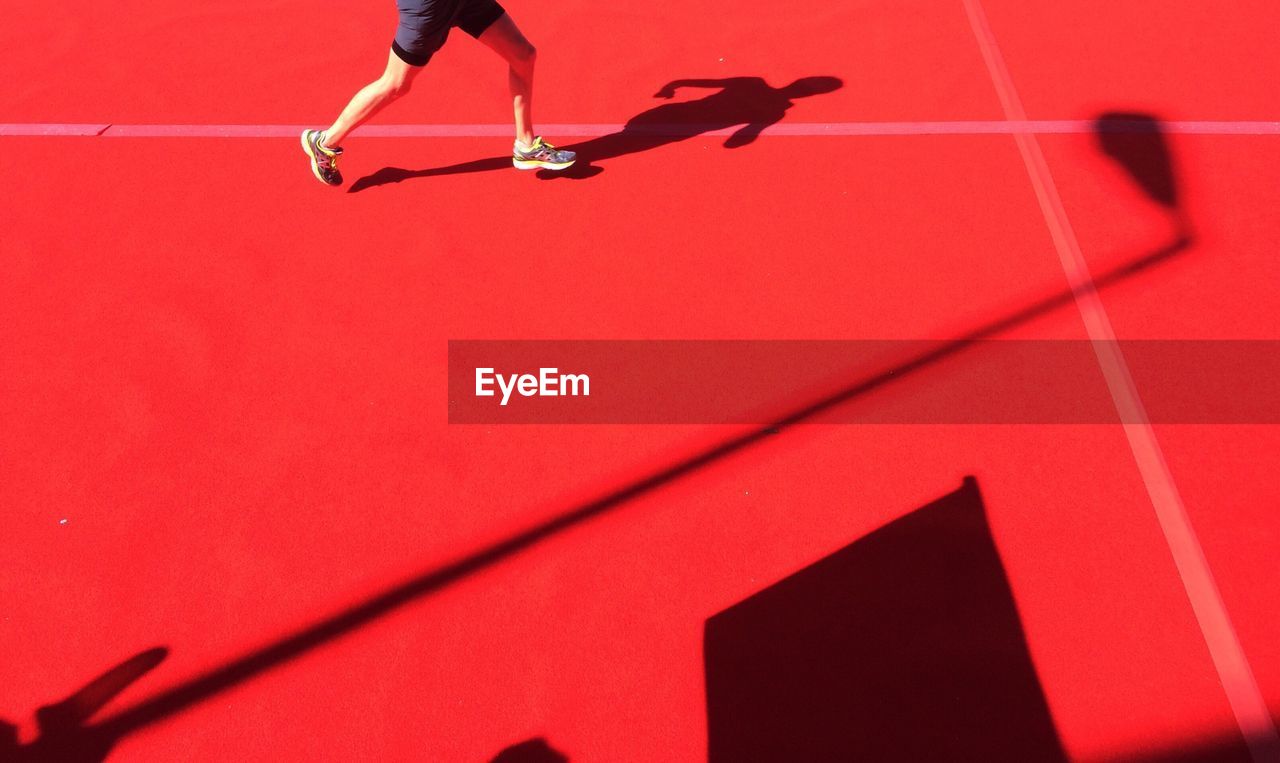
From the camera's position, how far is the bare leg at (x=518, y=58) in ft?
11.8

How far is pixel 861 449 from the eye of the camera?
2.99 metres

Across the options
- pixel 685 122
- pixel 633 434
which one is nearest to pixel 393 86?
pixel 685 122

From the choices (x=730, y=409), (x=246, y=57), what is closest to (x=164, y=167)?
(x=246, y=57)

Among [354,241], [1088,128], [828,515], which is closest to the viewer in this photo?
[828,515]

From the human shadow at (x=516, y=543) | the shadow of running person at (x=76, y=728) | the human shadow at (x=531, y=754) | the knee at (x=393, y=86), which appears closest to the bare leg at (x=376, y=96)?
the knee at (x=393, y=86)

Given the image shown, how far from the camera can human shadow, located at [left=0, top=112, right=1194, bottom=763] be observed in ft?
8.18

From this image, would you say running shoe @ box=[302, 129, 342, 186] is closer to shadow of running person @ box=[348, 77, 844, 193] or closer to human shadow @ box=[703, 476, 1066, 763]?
shadow of running person @ box=[348, 77, 844, 193]

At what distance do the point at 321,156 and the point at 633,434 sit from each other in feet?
7.08

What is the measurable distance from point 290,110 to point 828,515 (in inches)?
150

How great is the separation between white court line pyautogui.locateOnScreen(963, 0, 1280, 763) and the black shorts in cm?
271

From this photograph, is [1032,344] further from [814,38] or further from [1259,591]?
[814,38]

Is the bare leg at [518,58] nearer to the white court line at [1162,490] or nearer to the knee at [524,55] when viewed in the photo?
the knee at [524,55]

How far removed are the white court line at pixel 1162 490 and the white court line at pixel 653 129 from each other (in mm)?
209

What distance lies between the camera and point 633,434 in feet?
10.1
